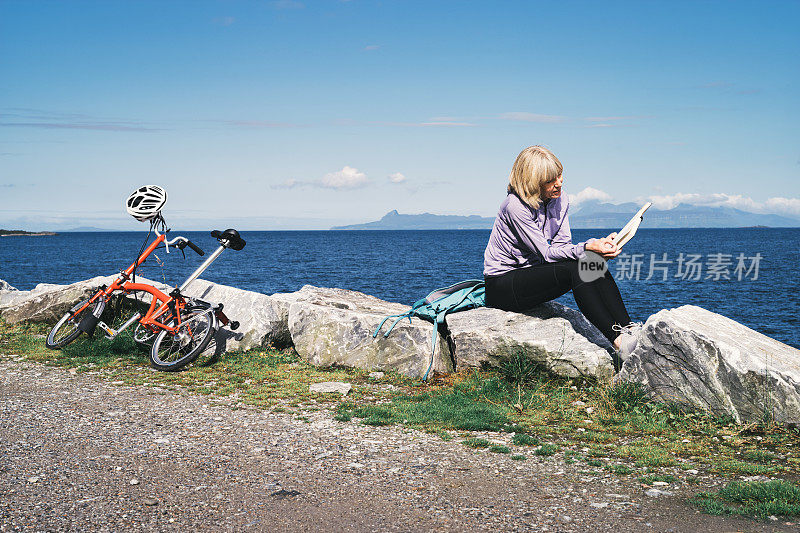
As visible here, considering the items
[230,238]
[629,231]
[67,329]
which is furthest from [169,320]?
[629,231]

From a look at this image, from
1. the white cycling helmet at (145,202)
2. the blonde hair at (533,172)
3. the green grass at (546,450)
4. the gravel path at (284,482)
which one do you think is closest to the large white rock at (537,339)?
the blonde hair at (533,172)

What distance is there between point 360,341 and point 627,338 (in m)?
3.87

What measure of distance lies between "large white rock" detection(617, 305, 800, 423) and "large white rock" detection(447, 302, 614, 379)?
629mm

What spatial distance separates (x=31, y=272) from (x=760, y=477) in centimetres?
7428

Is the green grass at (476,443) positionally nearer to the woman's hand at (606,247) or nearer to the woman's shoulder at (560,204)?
the woman's hand at (606,247)

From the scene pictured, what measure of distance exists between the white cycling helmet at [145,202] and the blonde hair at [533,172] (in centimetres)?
604

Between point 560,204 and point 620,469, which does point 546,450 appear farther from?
point 560,204

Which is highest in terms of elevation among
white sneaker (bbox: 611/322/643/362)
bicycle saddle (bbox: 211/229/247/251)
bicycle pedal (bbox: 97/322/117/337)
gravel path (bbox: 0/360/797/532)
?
bicycle saddle (bbox: 211/229/247/251)

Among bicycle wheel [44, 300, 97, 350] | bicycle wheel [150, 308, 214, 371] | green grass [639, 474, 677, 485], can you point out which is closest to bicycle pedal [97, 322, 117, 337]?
bicycle wheel [44, 300, 97, 350]

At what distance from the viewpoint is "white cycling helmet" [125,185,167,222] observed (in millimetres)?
10234

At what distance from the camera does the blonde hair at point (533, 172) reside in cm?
767

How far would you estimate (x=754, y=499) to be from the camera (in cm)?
475

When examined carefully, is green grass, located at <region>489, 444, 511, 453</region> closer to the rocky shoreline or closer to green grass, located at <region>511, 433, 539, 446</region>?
green grass, located at <region>511, 433, 539, 446</region>

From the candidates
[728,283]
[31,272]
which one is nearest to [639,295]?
[728,283]
